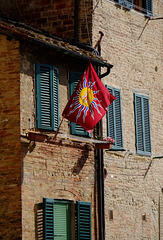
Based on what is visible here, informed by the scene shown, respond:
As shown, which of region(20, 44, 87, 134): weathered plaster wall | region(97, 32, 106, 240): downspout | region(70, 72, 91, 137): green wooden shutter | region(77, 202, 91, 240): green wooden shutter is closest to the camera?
region(20, 44, 87, 134): weathered plaster wall

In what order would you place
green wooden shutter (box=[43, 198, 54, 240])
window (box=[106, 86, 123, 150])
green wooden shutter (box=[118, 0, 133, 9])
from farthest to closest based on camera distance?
green wooden shutter (box=[118, 0, 133, 9]), window (box=[106, 86, 123, 150]), green wooden shutter (box=[43, 198, 54, 240])

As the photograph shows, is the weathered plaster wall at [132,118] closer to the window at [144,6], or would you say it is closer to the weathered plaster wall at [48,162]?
the window at [144,6]

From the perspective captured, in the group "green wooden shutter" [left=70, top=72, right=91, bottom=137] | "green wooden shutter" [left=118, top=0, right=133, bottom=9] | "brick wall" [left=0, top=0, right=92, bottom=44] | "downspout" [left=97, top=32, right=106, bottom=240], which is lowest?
"downspout" [left=97, top=32, right=106, bottom=240]

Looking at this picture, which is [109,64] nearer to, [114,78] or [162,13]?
[114,78]

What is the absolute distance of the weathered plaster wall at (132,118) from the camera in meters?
26.7

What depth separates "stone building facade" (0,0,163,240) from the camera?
23.7 meters

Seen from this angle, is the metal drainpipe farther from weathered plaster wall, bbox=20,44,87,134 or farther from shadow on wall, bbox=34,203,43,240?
shadow on wall, bbox=34,203,43,240

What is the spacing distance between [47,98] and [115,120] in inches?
117

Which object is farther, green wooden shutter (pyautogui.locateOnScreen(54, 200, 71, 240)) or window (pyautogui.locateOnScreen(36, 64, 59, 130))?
→ window (pyautogui.locateOnScreen(36, 64, 59, 130))

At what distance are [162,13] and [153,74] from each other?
230 cm

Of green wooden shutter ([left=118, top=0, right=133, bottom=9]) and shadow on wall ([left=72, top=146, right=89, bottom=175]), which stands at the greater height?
green wooden shutter ([left=118, top=0, right=133, bottom=9])

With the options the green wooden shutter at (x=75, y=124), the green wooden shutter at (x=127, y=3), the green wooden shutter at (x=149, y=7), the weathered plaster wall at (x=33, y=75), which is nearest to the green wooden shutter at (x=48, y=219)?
the weathered plaster wall at (x=33, y=75)

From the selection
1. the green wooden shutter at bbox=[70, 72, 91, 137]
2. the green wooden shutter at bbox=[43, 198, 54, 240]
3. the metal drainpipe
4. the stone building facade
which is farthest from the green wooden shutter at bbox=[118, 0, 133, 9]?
the green wooden shutter at bbox=[43, 198, 54, 240]

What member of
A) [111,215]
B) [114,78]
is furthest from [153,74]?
[111,215]
